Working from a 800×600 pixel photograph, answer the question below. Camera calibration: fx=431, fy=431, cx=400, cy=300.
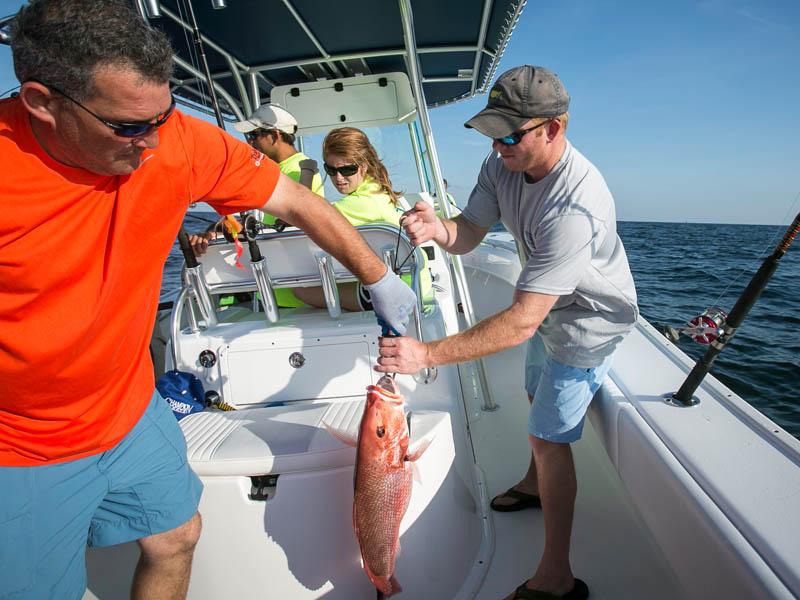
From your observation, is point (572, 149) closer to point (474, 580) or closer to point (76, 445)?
point (474, 580)

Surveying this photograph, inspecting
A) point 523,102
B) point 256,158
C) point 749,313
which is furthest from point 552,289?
point 749,313

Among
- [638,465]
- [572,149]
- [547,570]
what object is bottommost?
[547,570]

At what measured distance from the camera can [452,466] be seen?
1.94 meters

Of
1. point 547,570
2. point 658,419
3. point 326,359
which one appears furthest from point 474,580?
point 326,359

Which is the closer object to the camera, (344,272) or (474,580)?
(474,580)

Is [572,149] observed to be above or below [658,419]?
above

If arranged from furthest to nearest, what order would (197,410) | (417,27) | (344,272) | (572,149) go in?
1. (417,27)
2. (344,272)
3. (197,410)
4. (572,149)

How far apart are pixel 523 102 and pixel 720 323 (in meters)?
1.10

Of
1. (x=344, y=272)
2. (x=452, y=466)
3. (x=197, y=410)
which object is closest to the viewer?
(x=452, y=466)

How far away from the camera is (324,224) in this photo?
171 centimetres

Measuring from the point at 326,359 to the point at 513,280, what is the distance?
2796 millimetres

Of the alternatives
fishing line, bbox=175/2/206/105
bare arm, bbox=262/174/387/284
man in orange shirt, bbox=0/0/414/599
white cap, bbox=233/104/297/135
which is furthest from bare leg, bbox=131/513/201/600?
fishing line, bbox=175/2/206/105

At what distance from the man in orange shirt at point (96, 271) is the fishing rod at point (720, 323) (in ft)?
3.80

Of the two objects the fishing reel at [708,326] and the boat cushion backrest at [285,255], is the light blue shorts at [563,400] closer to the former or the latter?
the fishing reel at [708,326]
